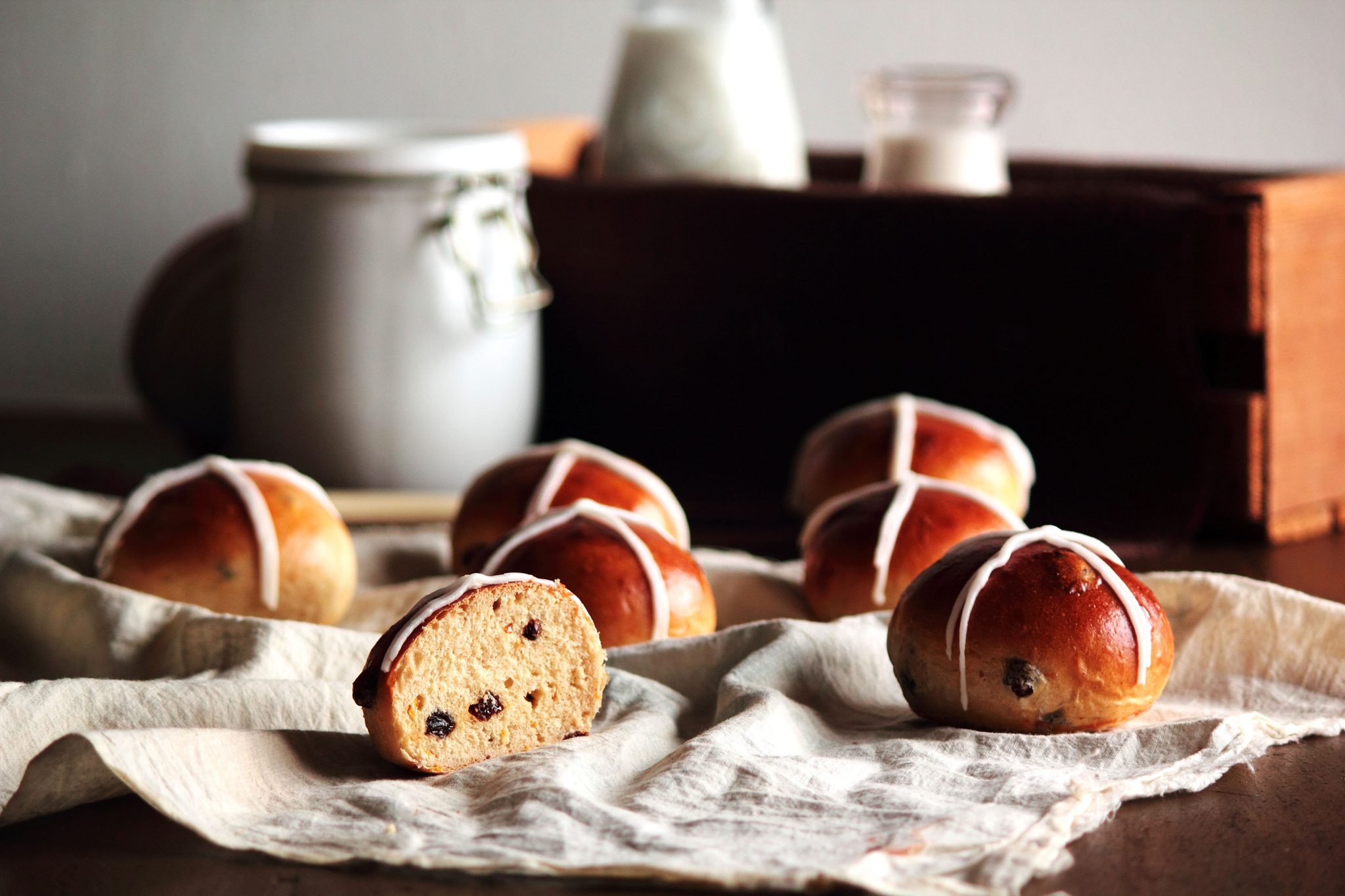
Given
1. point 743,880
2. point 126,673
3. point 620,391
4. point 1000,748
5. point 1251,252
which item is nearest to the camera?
point 743,880

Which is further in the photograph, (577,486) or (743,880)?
(577,486)

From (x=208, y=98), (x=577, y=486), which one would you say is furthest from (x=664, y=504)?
(x=208, y=98)

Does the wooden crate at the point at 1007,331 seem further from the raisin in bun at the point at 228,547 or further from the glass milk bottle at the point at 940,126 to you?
the raisin in bun at the point at 228,547

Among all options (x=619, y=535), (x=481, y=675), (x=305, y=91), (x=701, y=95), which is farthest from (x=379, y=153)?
(x=305, y=91)

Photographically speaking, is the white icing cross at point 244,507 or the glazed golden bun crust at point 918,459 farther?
the glazed golden bun crust at point 918,459

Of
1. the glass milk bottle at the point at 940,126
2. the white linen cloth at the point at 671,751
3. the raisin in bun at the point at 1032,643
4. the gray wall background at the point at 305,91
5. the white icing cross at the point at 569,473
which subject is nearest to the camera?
the white linen cloth at the point at 671,751

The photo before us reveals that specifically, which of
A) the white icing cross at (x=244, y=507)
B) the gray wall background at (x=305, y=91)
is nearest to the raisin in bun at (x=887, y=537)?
the white icing cross at (x=244, y=507)

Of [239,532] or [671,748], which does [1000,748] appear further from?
[239,532]
